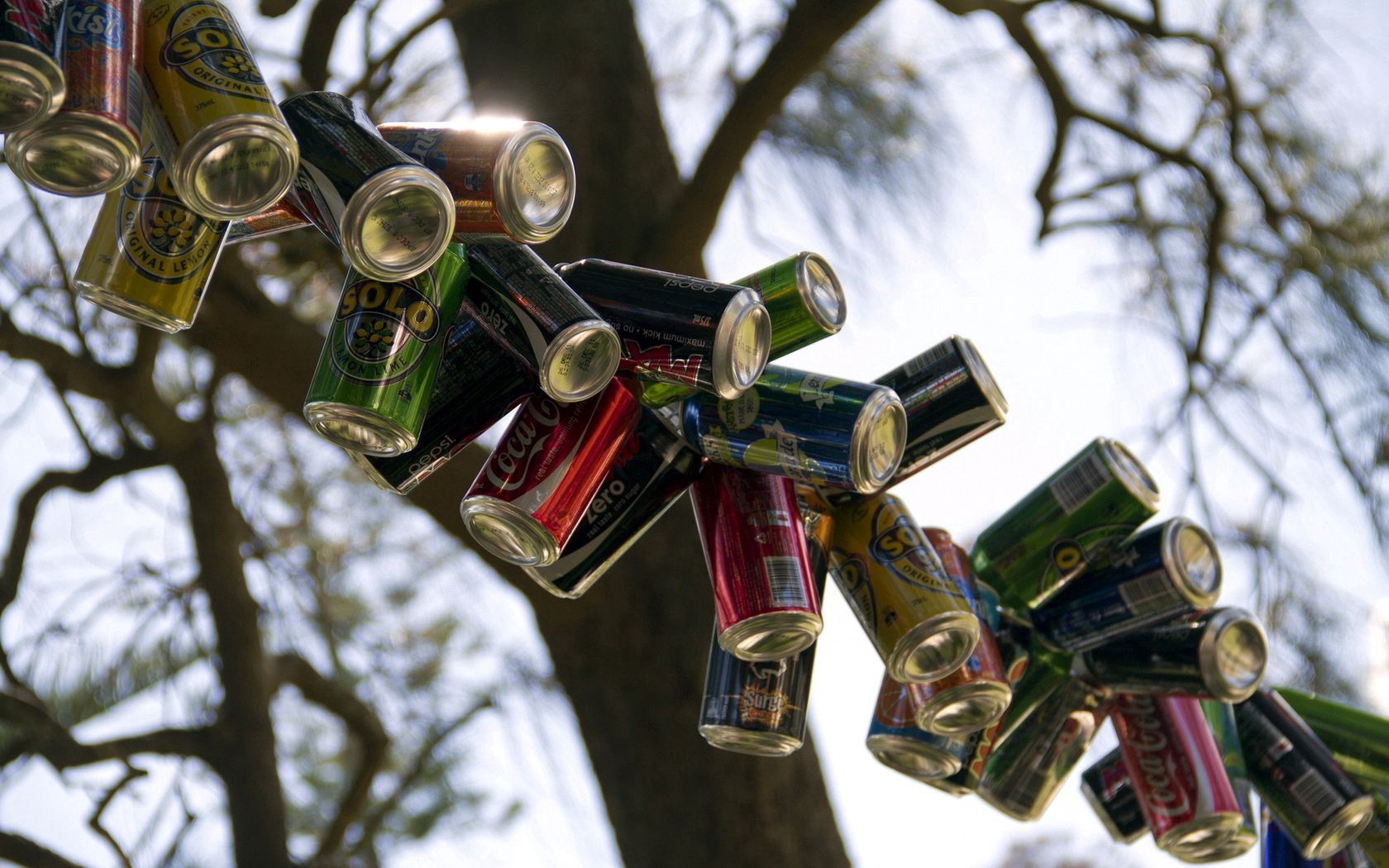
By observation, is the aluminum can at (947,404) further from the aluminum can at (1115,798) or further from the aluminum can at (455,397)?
the aluminum can at (1115,798)

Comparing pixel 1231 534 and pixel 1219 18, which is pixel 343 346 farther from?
pixel 1219 18

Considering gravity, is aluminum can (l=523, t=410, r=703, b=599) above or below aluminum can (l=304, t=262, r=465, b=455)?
below

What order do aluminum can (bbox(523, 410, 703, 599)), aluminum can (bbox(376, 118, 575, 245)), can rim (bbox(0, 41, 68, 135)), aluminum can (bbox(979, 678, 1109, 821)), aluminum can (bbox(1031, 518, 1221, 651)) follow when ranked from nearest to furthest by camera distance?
can rim (bbox(0, 41, 68, 135)) → aluminum can (bbox(376, 118, 575, 245)) → aluminum can (bbox(523, 410, 703, 599)) → aluminum can (bbox(1031, 518, 1221, 651)) → aluminum can (bbox(979, 678, 1109, 821))

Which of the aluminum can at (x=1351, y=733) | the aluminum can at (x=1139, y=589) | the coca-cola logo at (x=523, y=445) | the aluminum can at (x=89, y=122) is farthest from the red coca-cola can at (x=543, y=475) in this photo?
the aluminum can at (x=1351, y=733)

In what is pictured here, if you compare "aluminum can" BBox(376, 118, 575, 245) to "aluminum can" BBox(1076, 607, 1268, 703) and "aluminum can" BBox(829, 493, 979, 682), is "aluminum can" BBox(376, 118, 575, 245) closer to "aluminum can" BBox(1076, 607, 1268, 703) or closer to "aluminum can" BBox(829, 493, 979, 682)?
"aluminum can" BBox(829, 493, 979, 682)

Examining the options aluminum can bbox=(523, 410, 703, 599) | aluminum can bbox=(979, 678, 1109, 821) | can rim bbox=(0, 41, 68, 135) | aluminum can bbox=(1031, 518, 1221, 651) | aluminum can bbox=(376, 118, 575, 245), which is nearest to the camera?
can rim bbox=(0, 41, 68, 135)

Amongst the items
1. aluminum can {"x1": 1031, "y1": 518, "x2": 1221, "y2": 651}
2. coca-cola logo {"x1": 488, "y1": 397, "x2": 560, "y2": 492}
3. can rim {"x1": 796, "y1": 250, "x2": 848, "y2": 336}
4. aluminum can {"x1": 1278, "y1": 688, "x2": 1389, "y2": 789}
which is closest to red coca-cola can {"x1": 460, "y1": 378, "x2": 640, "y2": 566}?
coca-cola logo {"x1": 488, "y1": 397, "x2": 560, "y2": 492}

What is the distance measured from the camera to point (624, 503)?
686mm

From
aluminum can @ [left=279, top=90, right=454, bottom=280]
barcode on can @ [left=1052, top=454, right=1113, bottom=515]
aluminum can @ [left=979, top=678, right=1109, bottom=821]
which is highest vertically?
aluminum can @ [left=279, top=90, right=454, bottom=280]

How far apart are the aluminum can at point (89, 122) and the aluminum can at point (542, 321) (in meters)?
0.15

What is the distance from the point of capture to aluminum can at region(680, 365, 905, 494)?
2.06 feet

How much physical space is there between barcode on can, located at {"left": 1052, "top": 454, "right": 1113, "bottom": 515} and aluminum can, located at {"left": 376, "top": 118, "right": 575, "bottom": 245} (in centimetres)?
39

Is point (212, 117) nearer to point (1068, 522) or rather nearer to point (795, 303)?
point (795, 303)

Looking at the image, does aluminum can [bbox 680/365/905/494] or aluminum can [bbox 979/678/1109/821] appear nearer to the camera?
aluminum can [bbox 680/365/905/494]
